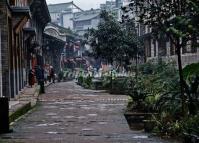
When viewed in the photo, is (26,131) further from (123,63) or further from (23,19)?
(123,63)

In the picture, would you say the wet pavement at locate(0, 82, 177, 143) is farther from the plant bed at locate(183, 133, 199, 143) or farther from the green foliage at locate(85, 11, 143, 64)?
the green foliage at locate(85, 11, 143, 64)

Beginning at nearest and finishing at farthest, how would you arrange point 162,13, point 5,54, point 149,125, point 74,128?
point 162,13
point 149,125
point 74,128
point 5,54

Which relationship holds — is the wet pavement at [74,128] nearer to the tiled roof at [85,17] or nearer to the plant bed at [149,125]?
the plant bed at [149,125]

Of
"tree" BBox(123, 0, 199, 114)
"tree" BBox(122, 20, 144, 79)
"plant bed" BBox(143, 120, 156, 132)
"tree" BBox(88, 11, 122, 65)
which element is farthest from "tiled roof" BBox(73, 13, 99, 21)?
"tree" BBox(123, 0, 199, 114)

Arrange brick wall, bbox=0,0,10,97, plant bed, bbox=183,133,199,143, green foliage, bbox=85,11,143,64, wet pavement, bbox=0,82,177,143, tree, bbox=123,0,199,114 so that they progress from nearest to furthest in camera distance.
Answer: plant bed, bbox=183,133,199,143
wet pavement, bbox=0,82,177,143
tree, bbox=123,0,199,114
brick wall, bbox=0,0,10,97
green foliage, bbox=85,11,143,64

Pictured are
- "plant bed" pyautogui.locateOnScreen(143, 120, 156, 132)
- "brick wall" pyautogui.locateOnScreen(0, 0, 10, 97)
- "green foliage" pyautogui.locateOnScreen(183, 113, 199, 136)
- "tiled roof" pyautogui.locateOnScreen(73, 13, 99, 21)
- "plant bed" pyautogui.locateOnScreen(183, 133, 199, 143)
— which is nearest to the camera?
"plant bed" pyautogui.locateOnScreen(183, 133, 199, 143)

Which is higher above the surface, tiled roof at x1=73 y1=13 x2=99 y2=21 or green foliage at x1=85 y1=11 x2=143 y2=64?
tiled roof at x1=73 y1=13 x2=99 y2=21

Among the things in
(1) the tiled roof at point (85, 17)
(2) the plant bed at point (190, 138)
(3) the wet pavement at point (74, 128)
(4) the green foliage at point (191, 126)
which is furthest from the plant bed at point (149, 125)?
(1) the tiled roof at point (85, 17)

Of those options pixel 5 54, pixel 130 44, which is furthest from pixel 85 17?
pixel 5 54

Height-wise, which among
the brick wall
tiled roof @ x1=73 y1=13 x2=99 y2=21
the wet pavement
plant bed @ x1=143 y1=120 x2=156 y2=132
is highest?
tiled roof @ x1=73 y1=13 x2=99 y2=21

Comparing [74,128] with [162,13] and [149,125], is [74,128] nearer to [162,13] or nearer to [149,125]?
[149,125]

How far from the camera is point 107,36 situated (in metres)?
34.3

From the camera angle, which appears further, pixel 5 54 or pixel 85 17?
pixel 85 17

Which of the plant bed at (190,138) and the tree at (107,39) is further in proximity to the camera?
the tree at (107,39)
